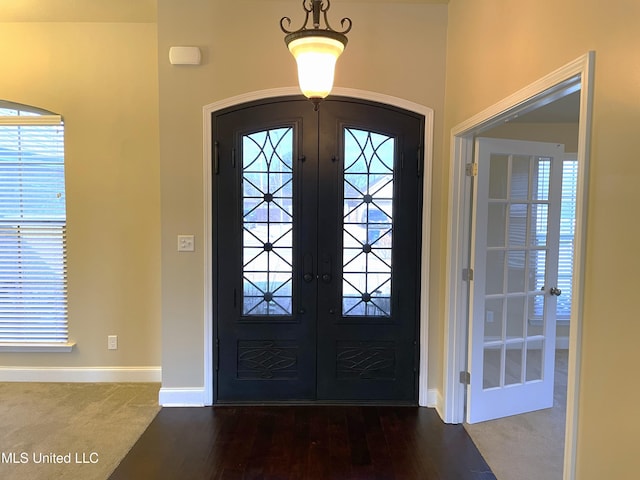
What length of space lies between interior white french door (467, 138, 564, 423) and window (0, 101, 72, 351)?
3395 millimetres

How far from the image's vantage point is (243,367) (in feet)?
10.4

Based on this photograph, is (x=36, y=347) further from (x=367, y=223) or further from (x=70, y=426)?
(x=367, y=223)

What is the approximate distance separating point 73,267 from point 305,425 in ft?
7.81

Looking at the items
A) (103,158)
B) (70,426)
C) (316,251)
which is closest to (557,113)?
(316,251)

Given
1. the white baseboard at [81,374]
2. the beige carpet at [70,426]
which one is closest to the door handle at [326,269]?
the beige carpet at [70,426]

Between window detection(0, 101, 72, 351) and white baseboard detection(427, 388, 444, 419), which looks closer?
white baseboard detection(427, 388, 444, 419)

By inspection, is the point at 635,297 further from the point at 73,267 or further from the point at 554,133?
the point at 73,267

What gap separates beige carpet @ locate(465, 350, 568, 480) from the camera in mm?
2436

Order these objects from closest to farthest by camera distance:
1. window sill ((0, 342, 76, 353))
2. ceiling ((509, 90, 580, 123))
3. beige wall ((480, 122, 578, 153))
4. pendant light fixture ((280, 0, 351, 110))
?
1. pendant light fixture ((280, 0, 351, 110))
2. ceiling ((509, 90, 580, 123))
3. window sill ((0, 342, 76, 353))
4. beige wall ((480, 122, 578, 153))

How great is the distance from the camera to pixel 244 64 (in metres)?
3.00

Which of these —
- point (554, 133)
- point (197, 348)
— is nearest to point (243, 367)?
point (197, 348)

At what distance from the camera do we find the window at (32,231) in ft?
11.2

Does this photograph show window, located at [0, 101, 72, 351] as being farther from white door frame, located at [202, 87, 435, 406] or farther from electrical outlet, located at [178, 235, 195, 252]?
white door frame, located at [202, 87, 435, 406]

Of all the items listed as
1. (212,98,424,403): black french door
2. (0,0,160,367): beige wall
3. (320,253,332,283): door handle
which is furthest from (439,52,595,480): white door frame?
(0,0,160,367): beige wall
